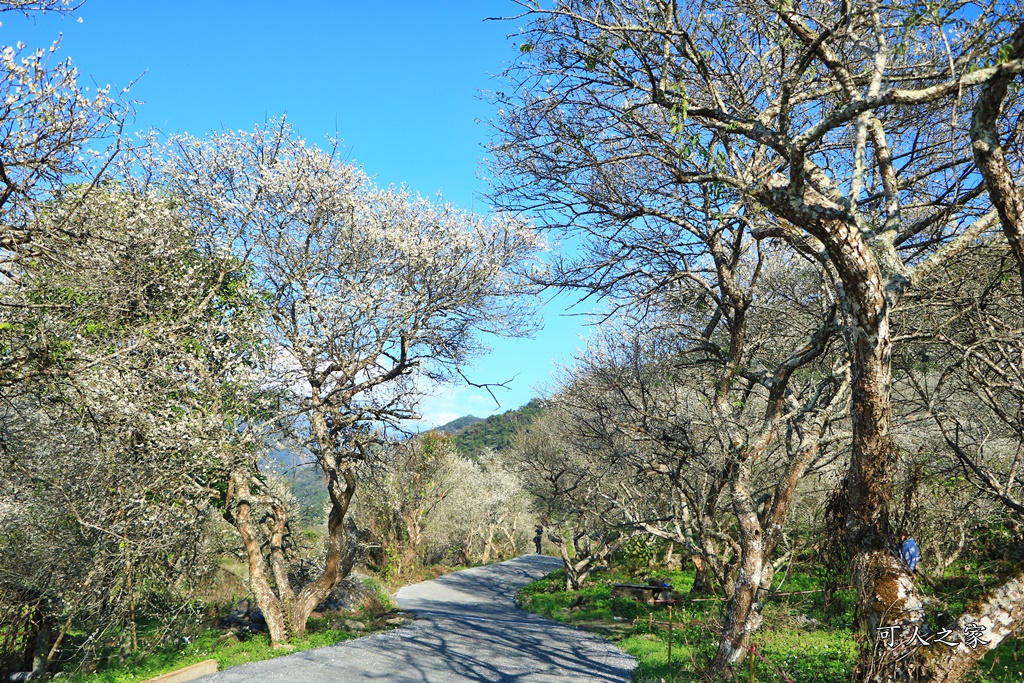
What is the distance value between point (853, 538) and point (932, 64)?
440 cm

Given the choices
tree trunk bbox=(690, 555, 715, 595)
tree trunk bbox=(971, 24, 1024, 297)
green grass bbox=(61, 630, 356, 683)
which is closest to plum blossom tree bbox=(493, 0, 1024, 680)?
tree trunk bbox=(971, 24, 1024, 297)

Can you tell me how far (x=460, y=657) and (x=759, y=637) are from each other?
557cm

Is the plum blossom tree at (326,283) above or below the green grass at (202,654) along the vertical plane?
above

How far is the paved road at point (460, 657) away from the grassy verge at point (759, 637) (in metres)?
0.66

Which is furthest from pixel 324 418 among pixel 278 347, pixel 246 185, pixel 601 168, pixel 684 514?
pixel 601 168

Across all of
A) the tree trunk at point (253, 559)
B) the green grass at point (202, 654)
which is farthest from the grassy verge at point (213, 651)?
the tree trunk at point (253, 559)

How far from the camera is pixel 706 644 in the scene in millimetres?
11719

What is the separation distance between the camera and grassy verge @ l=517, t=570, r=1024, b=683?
29.0ft

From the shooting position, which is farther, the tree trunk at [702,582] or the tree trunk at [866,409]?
the tree trunk at [702,582]

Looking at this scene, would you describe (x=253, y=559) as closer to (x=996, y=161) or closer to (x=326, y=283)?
(x=326, y=283)

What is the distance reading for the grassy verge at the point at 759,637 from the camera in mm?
8836

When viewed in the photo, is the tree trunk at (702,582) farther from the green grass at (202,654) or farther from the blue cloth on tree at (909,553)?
the blue cloth on tree at (909,553)

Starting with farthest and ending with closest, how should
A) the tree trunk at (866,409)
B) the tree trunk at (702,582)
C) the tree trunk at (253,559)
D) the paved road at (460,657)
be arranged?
the tree trunk at (702,582) < the tree trunk at (253,559) < the paved road at (460,657) < the tree trunk at (866,409)

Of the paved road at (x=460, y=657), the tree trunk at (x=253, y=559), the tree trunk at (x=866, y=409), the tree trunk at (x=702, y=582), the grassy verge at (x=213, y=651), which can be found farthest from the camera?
the tree trunk at (x=702, y=582)
